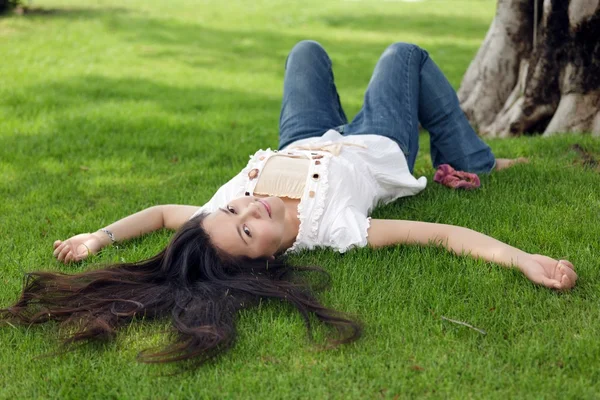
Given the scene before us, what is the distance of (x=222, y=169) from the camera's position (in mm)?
5516

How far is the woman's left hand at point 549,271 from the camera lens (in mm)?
3051

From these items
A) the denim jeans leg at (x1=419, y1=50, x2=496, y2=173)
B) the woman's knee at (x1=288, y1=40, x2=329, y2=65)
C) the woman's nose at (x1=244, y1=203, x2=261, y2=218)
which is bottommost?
the woman's nose at (x1=244, y1=203, x2=261, y2=218)

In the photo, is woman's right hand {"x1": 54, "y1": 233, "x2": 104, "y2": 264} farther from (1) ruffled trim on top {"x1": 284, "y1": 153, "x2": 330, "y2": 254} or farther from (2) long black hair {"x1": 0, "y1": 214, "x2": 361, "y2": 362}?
(1) ruffled trim on top {"x1": 284, "y1": 153, "x2": 330, "y2": 254}

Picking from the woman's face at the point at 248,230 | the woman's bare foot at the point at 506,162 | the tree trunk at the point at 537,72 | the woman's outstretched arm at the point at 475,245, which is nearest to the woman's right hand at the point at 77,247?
the woman's face at the point at 248,230

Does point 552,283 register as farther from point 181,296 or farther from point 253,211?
point 181,296

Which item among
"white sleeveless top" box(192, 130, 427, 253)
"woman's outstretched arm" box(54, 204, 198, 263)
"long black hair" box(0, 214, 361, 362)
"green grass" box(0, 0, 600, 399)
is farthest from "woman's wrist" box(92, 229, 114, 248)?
"white sleeveless top" box(192, 130, 427, 253)

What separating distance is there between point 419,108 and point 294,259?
1.76 m

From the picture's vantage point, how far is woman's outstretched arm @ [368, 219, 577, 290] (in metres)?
3.09

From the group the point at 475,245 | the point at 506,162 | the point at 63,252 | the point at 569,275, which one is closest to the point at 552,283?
the point at 569,275

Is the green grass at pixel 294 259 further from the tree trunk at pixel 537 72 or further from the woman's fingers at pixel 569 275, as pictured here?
the tree trunk at pixel 537 72

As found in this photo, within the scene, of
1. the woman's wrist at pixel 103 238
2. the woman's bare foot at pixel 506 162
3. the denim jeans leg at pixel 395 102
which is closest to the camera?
the woman's wrist at pixel 103 238

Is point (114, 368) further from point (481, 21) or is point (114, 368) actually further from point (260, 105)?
point (481, 21)

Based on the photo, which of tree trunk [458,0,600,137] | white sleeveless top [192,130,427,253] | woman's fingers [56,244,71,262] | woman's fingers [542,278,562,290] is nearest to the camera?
woman's fingers [542,278,562,290]

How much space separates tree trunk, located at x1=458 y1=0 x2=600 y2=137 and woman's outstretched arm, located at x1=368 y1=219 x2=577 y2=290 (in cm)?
249
